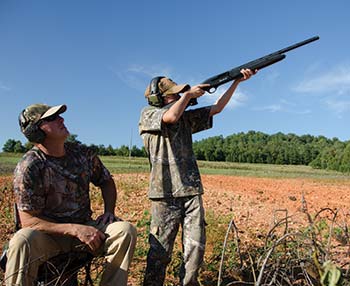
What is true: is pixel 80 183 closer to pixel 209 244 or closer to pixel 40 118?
pixel 40 118

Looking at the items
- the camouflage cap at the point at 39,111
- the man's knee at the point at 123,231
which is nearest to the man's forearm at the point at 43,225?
the man's knee at the point at 123,231

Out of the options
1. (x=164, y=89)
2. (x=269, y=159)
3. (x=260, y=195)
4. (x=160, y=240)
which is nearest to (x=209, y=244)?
(x=160, y=240)

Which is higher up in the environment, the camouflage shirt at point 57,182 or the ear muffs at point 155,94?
the ear muffs at point 155,94

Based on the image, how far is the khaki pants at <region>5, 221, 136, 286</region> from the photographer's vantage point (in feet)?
8.73

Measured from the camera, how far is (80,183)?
3.17m

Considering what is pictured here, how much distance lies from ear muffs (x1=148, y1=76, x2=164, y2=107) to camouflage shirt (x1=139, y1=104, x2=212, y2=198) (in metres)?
0.05

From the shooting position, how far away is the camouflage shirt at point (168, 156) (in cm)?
327

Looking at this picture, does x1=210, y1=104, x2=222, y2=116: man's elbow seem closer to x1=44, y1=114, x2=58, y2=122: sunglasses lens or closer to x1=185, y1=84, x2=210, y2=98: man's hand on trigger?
x1=185, y1=84, x2=210, y2=98: man's hand on trigger

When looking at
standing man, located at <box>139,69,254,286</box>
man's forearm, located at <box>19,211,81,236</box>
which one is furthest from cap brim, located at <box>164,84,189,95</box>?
man's forearm, located at <box>19,211,81,236</box>

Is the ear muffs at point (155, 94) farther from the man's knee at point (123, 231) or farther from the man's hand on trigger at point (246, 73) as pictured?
the man's knee at point (123, 231)

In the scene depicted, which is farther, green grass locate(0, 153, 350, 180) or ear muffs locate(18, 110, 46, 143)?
green grass locate(0, 153, 350, 180)

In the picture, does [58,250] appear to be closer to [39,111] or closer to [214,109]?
[39,111]

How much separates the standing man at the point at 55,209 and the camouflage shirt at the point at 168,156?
43 cm

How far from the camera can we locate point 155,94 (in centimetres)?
339
